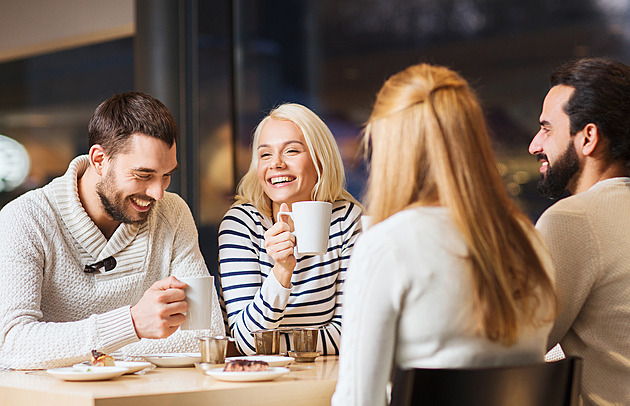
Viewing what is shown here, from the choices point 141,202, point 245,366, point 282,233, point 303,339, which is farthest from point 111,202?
point 245,366

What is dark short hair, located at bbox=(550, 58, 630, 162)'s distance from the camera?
1.90 metres

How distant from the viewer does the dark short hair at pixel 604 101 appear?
1.90 m

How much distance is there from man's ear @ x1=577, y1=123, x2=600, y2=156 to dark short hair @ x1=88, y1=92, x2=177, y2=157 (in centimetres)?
121

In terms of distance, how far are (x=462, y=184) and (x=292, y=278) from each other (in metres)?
1.20

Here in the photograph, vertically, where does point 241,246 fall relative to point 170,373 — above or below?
above

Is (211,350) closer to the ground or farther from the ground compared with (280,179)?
closer to the ground

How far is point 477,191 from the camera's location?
1283 mm

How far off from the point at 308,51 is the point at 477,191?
3192 millimetres

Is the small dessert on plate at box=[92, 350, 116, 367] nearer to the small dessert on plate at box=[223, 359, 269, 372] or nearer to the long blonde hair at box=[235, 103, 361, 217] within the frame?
the small dessert on plate at box=[223, 359, 269, 372]

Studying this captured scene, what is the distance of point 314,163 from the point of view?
2.53m

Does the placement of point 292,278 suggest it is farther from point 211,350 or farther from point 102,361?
point 102,361

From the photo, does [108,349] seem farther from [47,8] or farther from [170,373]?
[47,8]

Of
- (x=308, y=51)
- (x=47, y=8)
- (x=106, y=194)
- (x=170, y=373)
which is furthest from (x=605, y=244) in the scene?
(x=47, y=8)

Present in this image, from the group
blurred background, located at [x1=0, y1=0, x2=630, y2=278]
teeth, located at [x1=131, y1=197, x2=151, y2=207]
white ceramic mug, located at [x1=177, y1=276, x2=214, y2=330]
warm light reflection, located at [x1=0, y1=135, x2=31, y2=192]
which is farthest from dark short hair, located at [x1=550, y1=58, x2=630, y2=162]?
warm light reflection, located at [x1=0, y1=135, x2=31, y2=192]
